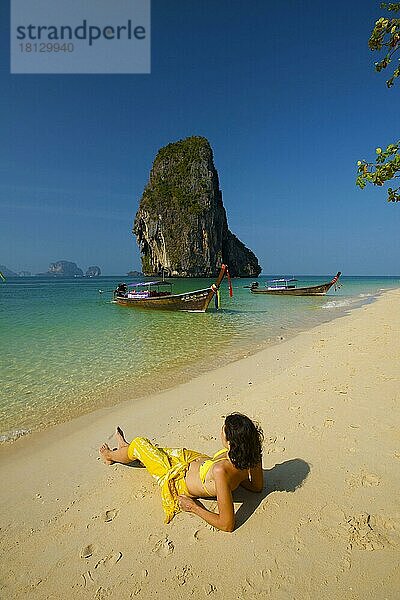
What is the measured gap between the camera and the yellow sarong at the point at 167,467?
303cm

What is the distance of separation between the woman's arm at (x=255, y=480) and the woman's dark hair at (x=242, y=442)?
20cm

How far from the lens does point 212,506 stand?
311 centimetres

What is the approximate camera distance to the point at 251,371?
8227mm

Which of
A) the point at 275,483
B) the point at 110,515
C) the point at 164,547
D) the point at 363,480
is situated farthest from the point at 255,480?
the point at 110,515

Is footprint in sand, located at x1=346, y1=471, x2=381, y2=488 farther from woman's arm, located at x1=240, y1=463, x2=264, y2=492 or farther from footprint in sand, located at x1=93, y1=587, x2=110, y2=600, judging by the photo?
footprint in sand, located at x1=93, y1=587, x2=110, y2=600

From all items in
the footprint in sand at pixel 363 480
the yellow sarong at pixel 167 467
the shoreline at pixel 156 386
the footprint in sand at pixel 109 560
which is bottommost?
the shoreline at pixel 156 386

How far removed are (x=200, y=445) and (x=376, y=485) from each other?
2004 mm

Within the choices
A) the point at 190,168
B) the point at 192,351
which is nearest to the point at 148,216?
the point at 190,168

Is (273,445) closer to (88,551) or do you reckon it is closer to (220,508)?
(220,508)

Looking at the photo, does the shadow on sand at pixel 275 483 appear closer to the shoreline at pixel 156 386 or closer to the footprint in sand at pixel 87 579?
the footprint in sand at pixel 87 579

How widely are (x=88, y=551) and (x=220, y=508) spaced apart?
1.07 m

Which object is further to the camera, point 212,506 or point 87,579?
point 212,506

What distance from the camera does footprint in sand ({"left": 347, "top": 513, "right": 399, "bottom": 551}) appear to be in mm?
2521

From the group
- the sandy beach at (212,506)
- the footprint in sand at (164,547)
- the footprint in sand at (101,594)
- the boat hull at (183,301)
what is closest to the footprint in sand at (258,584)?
the sandy beach at (212,506)
